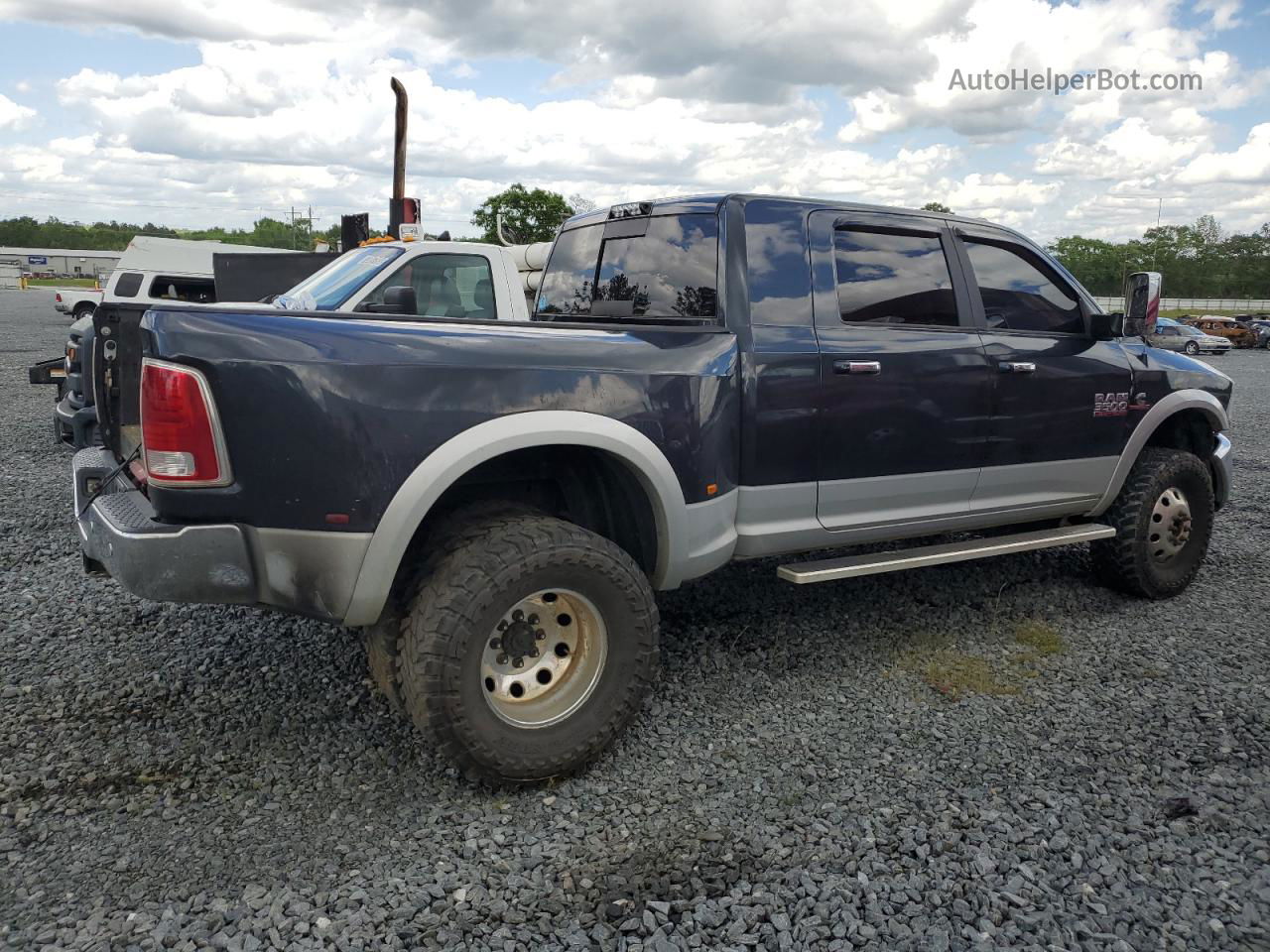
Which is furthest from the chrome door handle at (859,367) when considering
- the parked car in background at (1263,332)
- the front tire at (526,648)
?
the parked car in background at (1263,332)

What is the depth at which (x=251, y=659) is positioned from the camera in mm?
4105

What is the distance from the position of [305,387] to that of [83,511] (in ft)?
3.83

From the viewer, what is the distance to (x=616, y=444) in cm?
320

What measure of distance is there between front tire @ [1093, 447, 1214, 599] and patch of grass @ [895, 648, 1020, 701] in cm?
128

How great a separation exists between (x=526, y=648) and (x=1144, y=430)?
355cm

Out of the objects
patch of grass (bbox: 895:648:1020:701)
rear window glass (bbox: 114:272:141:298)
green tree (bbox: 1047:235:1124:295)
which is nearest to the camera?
patch of grass (bbox: 895:648:1020:701)

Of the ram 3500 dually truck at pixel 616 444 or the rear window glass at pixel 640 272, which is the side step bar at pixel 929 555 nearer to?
the ram 3500 dually truck at pixel 616 444

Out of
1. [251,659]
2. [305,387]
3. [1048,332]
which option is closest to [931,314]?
[1048,332]

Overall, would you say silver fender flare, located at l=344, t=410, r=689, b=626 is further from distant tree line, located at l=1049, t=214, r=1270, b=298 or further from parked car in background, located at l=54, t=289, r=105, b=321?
distant tree line, located at l=1049, t=214, r=1270, b=298

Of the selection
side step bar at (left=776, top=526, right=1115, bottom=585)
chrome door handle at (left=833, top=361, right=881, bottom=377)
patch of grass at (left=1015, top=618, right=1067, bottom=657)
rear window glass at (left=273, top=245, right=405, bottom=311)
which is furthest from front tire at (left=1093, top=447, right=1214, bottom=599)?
rear window glass at (left=273, top=245, right=405, bottom=311)

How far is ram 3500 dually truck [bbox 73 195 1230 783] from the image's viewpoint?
2.74 meters

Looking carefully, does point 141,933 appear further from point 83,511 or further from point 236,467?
point 83,511

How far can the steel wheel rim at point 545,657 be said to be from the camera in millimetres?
3127

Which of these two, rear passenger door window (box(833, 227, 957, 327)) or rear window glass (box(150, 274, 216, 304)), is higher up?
rear window glass (box(150, 274, 216, 304))
